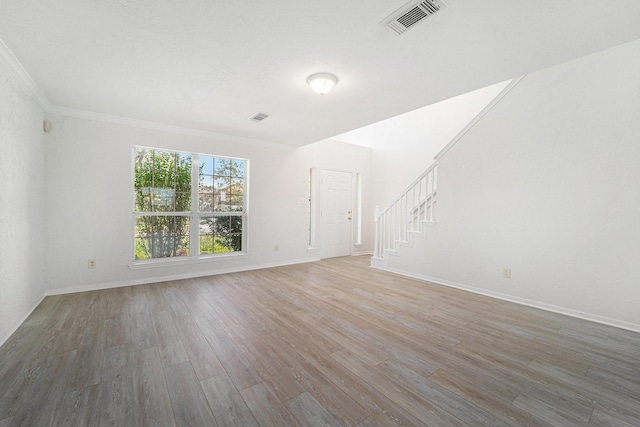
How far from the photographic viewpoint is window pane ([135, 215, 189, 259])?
4.11 meters

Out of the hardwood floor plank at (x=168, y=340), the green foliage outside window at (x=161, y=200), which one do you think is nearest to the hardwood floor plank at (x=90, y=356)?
the hardwood floor plank at (x=168, y=340)

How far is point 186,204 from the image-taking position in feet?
14.6

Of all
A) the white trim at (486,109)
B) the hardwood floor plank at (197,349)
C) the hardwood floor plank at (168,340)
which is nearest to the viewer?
the hardwood floor plank at (197,349)

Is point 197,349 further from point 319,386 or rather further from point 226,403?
point 319,386

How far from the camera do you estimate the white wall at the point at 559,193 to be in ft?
8.95

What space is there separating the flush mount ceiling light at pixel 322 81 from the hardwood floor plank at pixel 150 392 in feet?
9.07

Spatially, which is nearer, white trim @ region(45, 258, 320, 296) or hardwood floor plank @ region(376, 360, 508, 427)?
hardwood floor plank @ region(376, 360, 508, 427)

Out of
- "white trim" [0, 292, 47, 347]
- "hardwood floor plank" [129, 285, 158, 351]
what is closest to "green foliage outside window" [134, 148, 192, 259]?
"hardwood floor plank" [129, 285, 158, 351]

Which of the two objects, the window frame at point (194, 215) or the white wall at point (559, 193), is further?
the window frame at point (194, 215)

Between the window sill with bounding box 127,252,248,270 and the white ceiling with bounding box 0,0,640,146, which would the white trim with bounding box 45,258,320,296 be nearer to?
the window sill with bounding box 127,252,248,270

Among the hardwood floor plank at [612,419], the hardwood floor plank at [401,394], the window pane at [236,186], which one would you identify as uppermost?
the window pane at [236,186]

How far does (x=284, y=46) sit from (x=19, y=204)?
120 inches

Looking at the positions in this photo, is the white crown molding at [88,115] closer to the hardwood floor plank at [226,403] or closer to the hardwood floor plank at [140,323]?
the hardwood floor plank at [140,323]

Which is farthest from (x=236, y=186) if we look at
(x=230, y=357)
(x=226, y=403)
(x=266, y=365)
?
(x=226, y=403)
